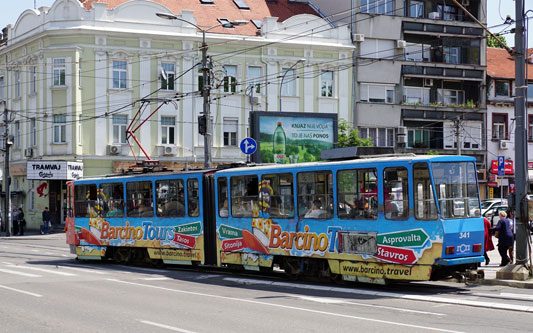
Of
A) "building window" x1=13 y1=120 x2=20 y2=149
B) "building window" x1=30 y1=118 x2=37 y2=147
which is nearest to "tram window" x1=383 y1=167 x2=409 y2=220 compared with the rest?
"building window" x1=30 y1=118 x2=37 y2=147

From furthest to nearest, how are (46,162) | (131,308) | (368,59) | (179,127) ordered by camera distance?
(368,59)
(179,127)
(46,162)
(131,308)

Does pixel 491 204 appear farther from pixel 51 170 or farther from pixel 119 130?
pixel 51 170

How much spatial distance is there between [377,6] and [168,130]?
51.6ft

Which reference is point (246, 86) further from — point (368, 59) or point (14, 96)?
point (14, 96)

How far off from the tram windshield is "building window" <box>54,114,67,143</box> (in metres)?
33.6

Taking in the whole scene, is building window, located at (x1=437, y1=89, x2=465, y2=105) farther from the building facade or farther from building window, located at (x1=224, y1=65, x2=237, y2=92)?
building window, located at (x1=224, y1=65, x2=237, y2=92)

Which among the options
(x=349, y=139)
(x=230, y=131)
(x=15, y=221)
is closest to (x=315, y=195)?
(x=349, y=139)

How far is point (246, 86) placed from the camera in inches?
1972

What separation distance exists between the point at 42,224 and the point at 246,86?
14.1 metres

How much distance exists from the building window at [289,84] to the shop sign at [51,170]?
13.3 meters

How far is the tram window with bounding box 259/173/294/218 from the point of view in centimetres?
1942

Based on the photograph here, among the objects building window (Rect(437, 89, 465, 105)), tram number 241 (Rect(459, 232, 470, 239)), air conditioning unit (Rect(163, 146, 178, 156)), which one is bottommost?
tram number 241 (Rect(459, 232, 470, 239))

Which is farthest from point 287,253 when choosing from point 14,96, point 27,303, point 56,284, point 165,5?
point 14,96

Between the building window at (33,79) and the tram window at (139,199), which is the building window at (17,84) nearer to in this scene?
the building window at (33,79)
